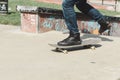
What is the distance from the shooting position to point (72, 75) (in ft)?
19.6

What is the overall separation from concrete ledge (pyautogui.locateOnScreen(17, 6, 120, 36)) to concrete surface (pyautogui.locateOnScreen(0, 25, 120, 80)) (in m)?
0.75

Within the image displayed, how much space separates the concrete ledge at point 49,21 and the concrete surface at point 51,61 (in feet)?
2.47

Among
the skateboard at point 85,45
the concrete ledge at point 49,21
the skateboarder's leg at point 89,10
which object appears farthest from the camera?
the concrete ledge at point 49,21

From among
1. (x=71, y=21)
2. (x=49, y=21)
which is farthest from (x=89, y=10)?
(x=49, y=21)

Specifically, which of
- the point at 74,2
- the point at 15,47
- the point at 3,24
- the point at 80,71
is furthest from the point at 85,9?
the point at 3,24

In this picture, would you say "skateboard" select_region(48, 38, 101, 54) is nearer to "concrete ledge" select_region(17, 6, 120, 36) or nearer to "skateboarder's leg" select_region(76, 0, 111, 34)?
"skateboarder's leg" select_region(76, 0, 111, 34)

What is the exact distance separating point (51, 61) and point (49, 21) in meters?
3.06

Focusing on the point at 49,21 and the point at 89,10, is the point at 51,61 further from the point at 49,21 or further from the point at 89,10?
the point at 49,21

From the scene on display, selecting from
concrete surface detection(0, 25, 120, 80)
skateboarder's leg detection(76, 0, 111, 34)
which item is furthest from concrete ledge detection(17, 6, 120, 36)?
skateboarder's leg detection(76, 0, 111, 34)

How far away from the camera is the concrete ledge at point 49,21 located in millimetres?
9602

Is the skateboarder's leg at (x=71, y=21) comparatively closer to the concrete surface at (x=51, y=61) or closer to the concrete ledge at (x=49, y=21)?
the concrete surface at (x=51, y=61)

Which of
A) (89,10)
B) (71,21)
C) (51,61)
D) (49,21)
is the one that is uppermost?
(89,10)

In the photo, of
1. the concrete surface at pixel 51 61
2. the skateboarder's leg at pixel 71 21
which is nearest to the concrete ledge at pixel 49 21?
the concrete surface at pixel 51 61

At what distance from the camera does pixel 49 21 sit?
385 inches
